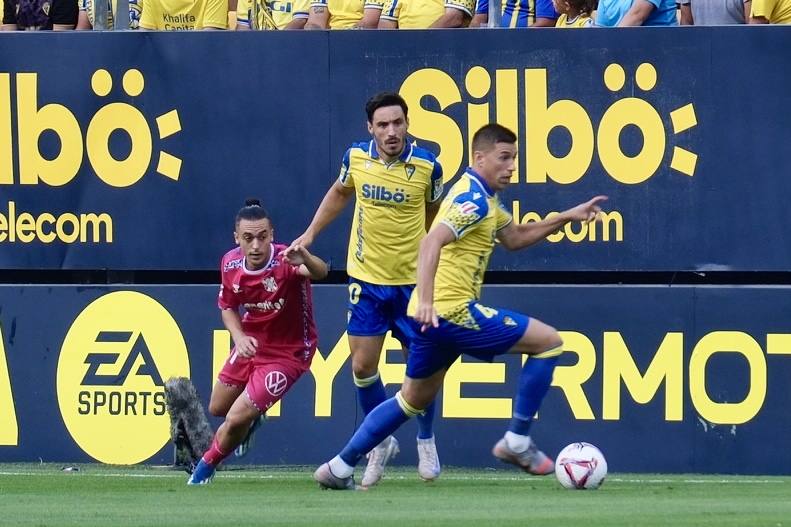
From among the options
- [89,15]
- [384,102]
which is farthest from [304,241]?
[89,15]

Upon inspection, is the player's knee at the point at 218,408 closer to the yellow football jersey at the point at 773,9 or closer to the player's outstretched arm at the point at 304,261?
the player's outstretched arm at the point at 304,261

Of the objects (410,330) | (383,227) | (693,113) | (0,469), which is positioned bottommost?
(0,469)

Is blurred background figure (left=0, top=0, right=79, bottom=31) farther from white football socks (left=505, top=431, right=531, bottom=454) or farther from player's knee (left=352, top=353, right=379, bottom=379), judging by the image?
white football socks (left=505, top=431, right=531, bottom=454)

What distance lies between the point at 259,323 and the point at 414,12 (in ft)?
11.9

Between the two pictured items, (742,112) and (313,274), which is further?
(742,112)

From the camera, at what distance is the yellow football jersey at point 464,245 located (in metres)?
8.92

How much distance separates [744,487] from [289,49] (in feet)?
16.3

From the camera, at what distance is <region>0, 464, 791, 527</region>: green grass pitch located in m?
7.60

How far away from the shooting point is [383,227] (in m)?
10.4

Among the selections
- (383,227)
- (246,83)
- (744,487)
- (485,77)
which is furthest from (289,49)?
(744,487)

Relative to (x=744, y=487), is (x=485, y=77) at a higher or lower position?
higher

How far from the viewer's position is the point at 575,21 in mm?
12359

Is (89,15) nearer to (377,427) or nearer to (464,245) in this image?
(464,245)

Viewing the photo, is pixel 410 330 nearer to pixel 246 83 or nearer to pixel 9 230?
pixel 246 83
